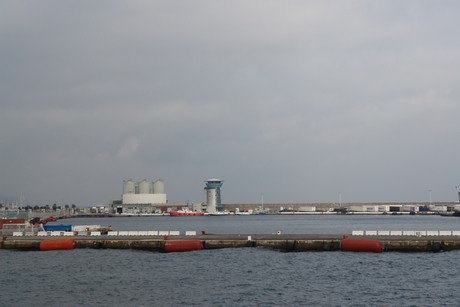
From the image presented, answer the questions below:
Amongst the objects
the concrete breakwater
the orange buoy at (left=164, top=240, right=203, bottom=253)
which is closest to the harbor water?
the orange buoy at (left=164, top=240, right=203, bottom=253)

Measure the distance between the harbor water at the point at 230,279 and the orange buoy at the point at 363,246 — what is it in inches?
35.5

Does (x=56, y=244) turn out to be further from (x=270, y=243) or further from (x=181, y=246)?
(x=270, y=243)

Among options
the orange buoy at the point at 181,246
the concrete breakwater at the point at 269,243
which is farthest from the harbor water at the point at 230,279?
the concrete breakwater at the point at 269,243

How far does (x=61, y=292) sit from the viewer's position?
51125 millimetres

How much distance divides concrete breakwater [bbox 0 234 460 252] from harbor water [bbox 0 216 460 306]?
105 cm

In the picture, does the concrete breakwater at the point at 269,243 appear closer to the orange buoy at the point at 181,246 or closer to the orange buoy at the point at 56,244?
the orange buoy at the point at 181,246

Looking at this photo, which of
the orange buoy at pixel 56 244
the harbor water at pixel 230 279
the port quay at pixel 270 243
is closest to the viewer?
the harbor water at pixel 230 279

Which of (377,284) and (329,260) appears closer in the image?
(377,284)

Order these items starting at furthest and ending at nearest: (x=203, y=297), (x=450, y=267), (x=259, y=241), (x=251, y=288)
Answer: (x=259, y=241) → (x=450, y=267) → (x=251, y=288) → (x=203, y=297)

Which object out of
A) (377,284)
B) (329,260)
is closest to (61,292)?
(377,284)

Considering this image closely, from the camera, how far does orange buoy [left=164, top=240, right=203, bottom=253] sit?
255 feet

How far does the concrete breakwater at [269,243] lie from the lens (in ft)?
245

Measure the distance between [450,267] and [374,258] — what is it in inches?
381

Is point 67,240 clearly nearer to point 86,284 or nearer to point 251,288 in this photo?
point 86,284
